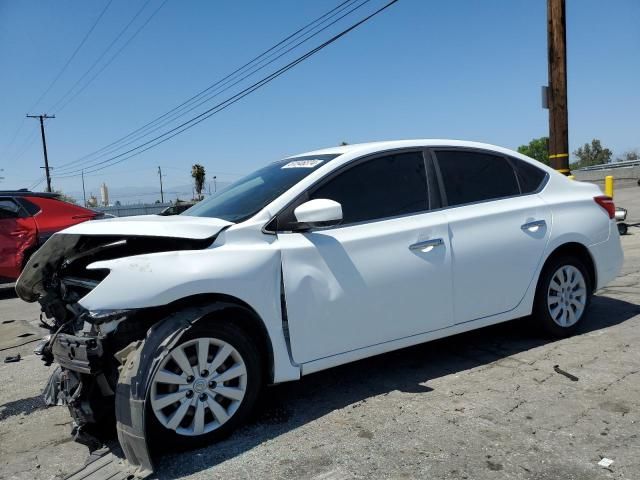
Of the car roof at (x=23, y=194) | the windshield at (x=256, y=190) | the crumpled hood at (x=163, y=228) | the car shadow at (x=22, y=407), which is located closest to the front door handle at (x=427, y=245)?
the windshield at (x=256, y=190)

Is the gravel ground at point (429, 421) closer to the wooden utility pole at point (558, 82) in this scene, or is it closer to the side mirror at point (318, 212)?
the side mirror at point (318, 212)

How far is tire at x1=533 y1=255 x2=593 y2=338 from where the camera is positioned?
14.5 ft

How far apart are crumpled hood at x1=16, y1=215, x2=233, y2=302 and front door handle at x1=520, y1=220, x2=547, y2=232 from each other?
2410 mm

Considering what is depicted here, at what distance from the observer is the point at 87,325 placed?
296 cm

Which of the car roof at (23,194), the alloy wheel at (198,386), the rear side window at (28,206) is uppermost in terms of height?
the car roof at (23,194)

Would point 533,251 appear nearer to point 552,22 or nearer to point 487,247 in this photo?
point 487,247

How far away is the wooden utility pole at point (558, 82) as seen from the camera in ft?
34.2

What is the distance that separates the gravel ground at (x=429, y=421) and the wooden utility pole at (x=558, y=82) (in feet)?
22.4

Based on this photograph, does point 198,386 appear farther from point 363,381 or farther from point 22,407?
point 22,407

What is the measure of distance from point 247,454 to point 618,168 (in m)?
34.7

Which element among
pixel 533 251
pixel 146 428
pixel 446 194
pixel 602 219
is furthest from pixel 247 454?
pixel 602 219

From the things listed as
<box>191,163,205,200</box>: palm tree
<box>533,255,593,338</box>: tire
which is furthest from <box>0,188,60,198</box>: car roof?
<box>191,163,205,200</box>: palm tree

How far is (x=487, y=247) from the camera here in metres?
4.03

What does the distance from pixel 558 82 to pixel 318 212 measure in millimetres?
9113
